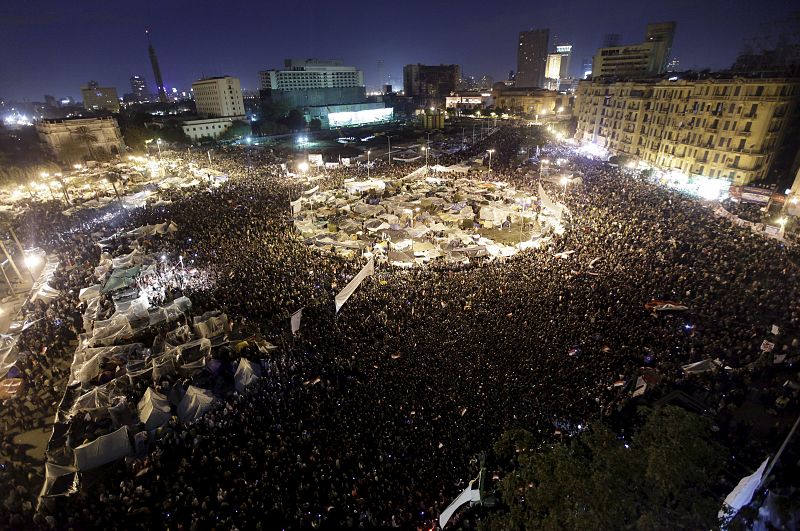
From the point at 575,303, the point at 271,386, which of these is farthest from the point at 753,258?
the point at 271,386

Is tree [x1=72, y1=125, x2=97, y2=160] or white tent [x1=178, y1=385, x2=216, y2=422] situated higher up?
tree [x1=72, y1=125, x2=97, y2=160]

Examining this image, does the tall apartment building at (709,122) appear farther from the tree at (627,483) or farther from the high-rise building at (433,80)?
the high-rise building at (433,80)

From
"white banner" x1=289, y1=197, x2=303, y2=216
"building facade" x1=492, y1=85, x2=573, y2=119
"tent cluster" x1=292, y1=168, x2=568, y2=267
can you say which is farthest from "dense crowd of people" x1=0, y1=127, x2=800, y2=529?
"building facade" x1=492, y1=85, x2=573, y2=119

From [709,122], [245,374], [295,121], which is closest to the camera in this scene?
[245,374]

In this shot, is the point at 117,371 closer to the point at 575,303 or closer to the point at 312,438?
the point at 312,438

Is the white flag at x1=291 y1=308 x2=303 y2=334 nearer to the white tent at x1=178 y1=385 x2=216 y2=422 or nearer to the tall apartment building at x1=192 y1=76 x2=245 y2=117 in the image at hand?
the white tent at x1=178 y1=385 x2=216 y2=422

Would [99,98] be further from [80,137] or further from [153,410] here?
[153,410]

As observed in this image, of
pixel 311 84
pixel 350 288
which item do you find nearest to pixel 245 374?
pixel 350 288
